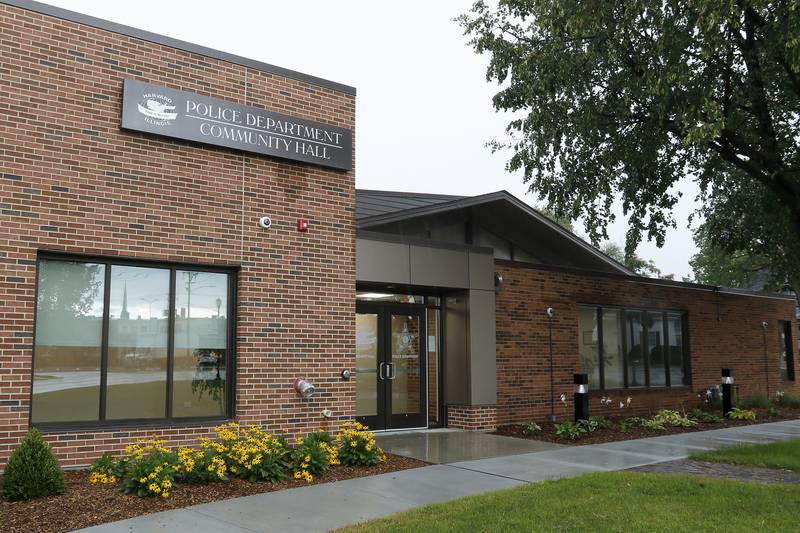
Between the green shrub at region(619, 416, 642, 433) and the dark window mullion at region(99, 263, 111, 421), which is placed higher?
the dark window mullion at region(99, 263, 111, 421)

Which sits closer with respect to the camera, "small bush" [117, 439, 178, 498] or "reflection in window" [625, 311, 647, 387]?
"small bush" [117, 439, 178, 498]

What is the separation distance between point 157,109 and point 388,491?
552 centimetres

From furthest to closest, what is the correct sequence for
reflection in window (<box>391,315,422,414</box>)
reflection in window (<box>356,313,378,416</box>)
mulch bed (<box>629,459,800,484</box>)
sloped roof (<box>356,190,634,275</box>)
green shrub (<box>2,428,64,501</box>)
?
sloped roof (<box>356,190,634,275</box>)
reflection in window (<box>391,315,422,414</box>)
reflection in window (<box>356,313,378,416</box>)
mulch bed (<box>629,459,800,484</box>)
green shrub (<box>2,428,64,501</box>)

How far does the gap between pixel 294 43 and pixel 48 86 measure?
58.0 m

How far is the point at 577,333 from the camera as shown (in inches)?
607

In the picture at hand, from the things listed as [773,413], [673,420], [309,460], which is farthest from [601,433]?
[773,413]

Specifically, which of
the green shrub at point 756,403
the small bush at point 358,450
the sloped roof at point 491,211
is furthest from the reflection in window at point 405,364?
the green shrub at point 756,403

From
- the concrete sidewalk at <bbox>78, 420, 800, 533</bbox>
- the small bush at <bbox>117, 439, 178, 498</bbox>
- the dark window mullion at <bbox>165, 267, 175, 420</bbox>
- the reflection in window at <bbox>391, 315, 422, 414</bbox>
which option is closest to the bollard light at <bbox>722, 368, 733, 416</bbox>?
the concrete sidewalk at <bbox>78, 420, 800, 533</bbox>

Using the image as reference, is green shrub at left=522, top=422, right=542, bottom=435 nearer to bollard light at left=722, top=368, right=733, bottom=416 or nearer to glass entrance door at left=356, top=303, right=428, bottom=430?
glass entrance door at left=356, top=303, right=428, bottom=430

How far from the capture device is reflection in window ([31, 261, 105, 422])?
7.91m

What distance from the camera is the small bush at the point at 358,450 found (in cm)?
896

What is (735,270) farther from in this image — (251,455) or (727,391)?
(251,455)

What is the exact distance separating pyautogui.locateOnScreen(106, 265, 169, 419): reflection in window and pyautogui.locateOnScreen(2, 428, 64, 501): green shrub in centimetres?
151

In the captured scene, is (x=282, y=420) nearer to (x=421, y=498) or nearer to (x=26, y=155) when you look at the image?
(x=421, y=498)
